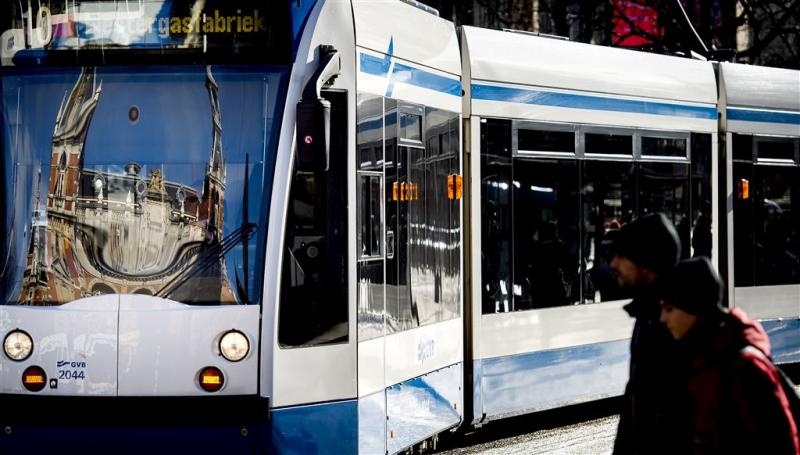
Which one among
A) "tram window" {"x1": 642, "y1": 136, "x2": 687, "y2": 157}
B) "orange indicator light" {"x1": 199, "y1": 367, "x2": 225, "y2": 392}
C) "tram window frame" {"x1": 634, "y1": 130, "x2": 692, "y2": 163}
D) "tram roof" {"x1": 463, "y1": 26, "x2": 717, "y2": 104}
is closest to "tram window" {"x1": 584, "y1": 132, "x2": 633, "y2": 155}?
"tram window frame" {"x1": 634, "y1": 130, "x2": 692, "y2": 163}

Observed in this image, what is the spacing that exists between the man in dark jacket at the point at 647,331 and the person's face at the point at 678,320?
32cm

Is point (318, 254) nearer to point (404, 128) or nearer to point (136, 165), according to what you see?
point (136, 165)

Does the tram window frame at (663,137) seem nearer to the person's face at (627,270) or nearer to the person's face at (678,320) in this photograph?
the person's face at (627,270)

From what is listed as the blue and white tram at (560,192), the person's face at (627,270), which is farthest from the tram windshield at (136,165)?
the blue and white tram at (560,192)

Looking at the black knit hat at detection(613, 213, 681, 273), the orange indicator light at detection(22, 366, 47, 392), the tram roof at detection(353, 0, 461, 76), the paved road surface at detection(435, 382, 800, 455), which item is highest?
the tram roof at detection(353, 0, 461, 76)

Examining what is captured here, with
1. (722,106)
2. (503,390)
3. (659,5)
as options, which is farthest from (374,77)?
(659,5)

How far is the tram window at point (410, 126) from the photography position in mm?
8789

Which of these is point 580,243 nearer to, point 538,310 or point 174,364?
point 538,310

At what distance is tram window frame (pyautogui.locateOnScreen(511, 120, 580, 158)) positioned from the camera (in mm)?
10641

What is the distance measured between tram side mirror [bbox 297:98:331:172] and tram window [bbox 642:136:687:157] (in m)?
5.46

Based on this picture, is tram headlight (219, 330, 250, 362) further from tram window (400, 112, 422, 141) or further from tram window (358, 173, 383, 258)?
tram window (400, 112, 422, 141)

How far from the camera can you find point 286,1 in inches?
294

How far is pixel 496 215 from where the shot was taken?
1045 cm

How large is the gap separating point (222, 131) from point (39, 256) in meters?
1.17
